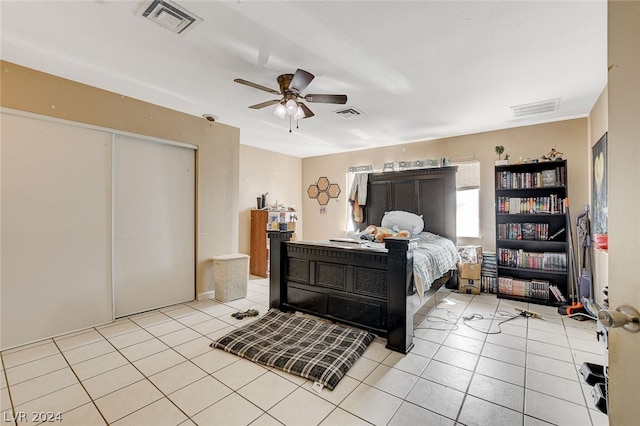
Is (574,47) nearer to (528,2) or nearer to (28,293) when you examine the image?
(528,2)

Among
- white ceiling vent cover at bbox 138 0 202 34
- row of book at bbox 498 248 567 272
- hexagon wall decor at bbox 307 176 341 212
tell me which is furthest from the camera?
hexagon wall decor at bbox 307 176 341 212

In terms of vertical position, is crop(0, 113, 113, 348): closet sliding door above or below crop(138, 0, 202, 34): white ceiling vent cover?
below

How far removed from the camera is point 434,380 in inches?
83.5

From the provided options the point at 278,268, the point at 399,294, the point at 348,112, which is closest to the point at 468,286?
the point at 399,294

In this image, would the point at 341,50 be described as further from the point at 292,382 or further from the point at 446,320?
the point at 446,320

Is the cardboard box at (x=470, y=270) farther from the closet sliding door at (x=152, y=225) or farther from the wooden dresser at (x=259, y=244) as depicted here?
the closet sliding door at (x=152, y=225)

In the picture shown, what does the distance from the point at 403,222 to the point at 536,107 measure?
7.61ft

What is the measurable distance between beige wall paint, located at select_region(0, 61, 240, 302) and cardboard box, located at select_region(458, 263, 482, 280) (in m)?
3.67

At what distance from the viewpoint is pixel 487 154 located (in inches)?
181

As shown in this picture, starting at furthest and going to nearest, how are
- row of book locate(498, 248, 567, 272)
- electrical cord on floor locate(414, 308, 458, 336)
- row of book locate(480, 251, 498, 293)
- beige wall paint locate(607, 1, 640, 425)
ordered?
1. row of book locate(480, 251, 498, 293)
2. row of book locate(498, 248, 567, 272)
3. electrical cord on floor locate(414, 308, 458, 336)
4. beige wall paint locate(607, 1, 640, 425)

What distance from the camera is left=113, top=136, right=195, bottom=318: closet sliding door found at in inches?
130

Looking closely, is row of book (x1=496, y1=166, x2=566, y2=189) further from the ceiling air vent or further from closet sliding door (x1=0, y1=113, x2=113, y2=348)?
closet sliding door (x1=0, y1=113, x2=113, y2=348)

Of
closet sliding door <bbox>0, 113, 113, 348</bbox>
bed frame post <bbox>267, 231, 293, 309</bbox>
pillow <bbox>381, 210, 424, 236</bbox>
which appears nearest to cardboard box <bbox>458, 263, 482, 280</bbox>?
pillow <bbox>381, 210, 424, 236</bbox>

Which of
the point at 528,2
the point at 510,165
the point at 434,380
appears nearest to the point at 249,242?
the point at 434,380
